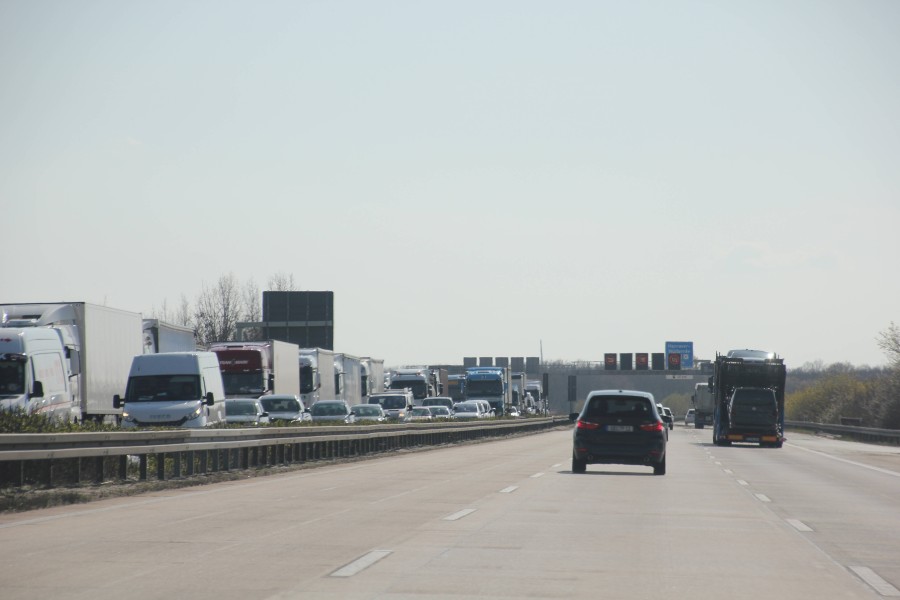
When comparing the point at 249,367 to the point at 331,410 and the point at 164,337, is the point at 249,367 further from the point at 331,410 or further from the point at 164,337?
the point at 164,337

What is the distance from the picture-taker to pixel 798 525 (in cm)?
1584

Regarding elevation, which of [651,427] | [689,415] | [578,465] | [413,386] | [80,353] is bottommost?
[689,415]

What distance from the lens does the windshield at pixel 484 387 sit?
82.6 meters

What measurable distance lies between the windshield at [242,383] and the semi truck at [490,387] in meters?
37.7

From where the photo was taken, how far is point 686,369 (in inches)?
5330

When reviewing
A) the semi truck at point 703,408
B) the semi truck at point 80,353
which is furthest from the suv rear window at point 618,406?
the semi truck at point 703,408

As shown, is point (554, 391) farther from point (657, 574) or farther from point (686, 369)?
point (657, 574)

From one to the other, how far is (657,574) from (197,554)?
4.04 meters

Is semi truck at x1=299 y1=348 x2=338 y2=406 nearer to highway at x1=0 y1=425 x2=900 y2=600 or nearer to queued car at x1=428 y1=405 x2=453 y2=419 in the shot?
queued car at x1=428 y1=405 x2=453 y2=419

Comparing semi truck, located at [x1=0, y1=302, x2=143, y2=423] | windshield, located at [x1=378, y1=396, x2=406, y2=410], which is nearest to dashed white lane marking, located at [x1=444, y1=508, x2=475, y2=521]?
semi truck, located at [x1=0, y1=302, x2=143, y2=423]

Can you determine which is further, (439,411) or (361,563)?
(439,411)

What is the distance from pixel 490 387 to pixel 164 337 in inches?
1716

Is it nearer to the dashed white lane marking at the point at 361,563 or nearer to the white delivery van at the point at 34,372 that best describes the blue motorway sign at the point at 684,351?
the white delivery van at the point at 34,372

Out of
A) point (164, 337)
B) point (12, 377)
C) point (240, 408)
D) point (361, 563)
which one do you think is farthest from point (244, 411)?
point (361, 563)
